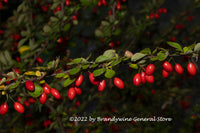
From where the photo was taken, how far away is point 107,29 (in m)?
2.41

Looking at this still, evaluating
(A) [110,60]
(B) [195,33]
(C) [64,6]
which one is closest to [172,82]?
(B) [195,33]

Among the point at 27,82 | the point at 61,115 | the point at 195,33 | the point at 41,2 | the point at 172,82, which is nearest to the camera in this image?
the point at 27,82

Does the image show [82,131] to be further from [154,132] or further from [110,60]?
[154,132]

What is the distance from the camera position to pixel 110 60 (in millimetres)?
1158

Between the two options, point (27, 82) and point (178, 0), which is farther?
point (178, 0)

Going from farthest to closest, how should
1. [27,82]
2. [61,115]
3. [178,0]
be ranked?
[178,0] → [61,115] → [27,82]

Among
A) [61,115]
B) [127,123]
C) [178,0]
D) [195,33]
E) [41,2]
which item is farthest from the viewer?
[178,0]

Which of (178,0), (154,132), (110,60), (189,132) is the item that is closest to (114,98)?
(154,132)

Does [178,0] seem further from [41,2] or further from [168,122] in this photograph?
[168,122]

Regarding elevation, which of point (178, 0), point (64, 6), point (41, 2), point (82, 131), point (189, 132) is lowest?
point (189, 132)

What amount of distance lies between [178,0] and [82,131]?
10.6 metres

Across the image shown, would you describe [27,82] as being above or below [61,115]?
above

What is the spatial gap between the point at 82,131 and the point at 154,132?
79.8 inches

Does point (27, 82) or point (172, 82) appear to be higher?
point (27, 82)
